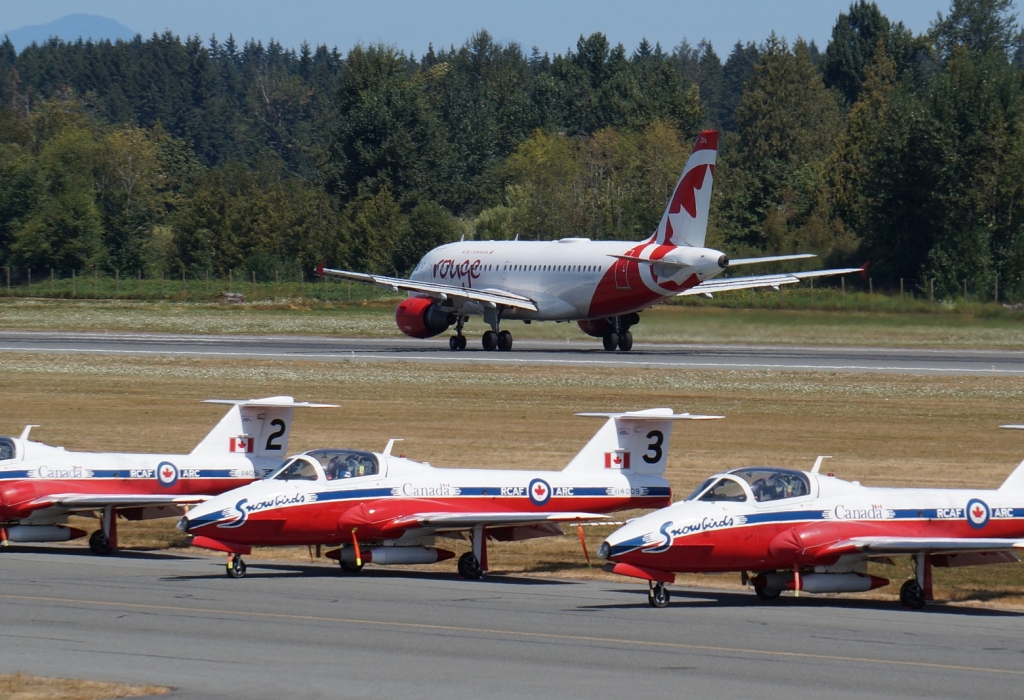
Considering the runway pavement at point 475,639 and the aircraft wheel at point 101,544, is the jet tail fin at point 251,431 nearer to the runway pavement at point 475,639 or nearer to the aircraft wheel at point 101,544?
the aircraft wheel at point 101,544

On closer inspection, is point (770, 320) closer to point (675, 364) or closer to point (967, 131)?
point (675, 364)

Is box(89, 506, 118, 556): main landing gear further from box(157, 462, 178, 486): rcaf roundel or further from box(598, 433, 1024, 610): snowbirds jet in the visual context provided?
box(598, 433, 1024, 610): snowbirds jet

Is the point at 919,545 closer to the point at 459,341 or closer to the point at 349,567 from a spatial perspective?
the point at 349,567

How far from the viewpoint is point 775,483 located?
17953mm

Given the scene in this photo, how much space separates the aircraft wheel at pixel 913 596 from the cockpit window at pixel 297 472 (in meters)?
7.94

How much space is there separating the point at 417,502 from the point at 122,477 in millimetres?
5426

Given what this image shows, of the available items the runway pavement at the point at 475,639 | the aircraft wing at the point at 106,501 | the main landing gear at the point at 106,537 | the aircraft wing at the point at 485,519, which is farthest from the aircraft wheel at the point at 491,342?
the aircraft wing at the point at 485,519

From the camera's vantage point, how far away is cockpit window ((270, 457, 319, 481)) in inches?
781

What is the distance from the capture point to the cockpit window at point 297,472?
1984cm

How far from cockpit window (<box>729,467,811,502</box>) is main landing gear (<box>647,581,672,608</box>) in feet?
5.29

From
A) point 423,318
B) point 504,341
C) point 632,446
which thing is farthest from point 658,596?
point 423,318

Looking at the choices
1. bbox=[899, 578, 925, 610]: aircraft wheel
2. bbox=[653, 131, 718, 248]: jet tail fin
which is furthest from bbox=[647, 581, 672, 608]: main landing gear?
bbox=[653, 131, 718, 248]: jet tail fin

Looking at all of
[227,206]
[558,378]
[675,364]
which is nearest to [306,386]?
[558,378]

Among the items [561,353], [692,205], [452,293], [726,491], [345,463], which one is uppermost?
[692,205]
